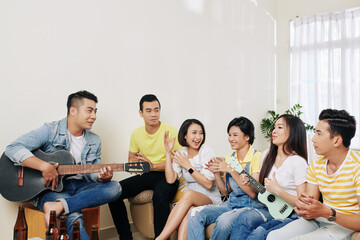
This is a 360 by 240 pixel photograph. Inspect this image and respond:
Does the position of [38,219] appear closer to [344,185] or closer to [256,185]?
[256,185]

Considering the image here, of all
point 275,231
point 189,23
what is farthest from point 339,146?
point 189,23

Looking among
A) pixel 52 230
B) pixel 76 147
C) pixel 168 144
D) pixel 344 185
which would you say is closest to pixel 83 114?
pixel 76 147

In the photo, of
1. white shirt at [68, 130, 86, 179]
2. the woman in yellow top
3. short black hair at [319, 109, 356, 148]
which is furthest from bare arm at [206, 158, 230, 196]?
white shirt at [68, 130, 86, 179]

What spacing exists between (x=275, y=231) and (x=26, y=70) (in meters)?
2.26

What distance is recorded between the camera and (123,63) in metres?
3.62

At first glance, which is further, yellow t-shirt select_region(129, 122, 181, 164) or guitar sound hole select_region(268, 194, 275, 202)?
yellow t-shirt select_region(129, 122, 181, 164)

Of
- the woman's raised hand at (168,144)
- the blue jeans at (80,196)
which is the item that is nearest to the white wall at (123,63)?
the blue jeans at (80,196)

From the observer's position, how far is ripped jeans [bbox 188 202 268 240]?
2.28m

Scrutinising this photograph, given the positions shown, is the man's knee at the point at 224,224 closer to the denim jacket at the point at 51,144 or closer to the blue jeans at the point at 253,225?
the blue jeans at the point at 253,225

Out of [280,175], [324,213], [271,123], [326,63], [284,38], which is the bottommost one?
[324,213]

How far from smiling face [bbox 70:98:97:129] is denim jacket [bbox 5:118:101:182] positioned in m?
0.09

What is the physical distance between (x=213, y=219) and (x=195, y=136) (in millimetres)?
695

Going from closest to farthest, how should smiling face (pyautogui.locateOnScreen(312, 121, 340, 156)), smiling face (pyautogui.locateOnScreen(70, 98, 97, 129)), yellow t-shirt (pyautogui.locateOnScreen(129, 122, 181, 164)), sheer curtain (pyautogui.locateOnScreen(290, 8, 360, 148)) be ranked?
smiling face (pyautogui.locateOnScreen(312, 121, 340, 156)) < smiling face (pyautogui.locateOnScreen(70, 98, 97, 129)) < yellow t-shirt (pyautogui.locateOnScreen(129, 122, 181, 164)) < sheer curtain (pyautogui.locateOnScreen(290, 8, 360, 148))

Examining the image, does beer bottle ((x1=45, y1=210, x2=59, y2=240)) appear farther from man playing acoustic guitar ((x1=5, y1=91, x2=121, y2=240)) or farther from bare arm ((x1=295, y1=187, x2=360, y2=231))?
bare arm ((x1=295, y1=187, x2=360, y2=231))
